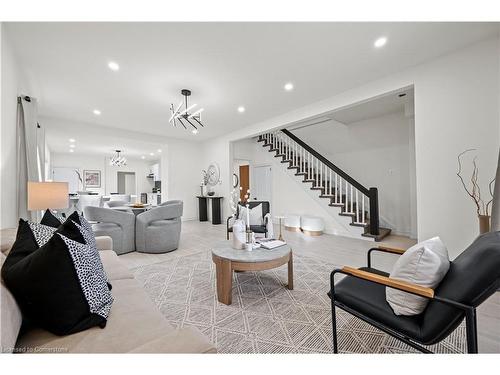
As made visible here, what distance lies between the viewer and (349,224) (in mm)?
4656

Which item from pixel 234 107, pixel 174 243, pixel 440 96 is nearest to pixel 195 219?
pixel 174 243

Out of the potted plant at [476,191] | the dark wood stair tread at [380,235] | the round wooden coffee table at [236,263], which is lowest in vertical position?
the dark wood stair tread at [380,235]

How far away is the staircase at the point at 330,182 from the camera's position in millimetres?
4406

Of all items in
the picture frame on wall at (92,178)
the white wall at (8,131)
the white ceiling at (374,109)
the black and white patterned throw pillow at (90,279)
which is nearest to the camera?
the black and white patterned throw pillow at (90,279)

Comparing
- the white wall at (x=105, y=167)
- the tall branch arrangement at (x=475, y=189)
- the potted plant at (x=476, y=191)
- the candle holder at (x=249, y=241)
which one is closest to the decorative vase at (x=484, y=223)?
the potted plant at (x=476, y=191)

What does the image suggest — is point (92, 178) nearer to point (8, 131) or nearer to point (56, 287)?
point (8, 131)

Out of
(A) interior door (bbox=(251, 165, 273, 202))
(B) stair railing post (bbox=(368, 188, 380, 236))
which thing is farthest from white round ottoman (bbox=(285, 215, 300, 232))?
(B) stair railing post (bbox=(368, 188, 380, 236))

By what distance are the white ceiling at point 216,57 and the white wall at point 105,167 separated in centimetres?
664

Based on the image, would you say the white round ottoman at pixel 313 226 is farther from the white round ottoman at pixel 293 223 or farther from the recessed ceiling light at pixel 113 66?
the recessed ceiling light at pixel 113 66

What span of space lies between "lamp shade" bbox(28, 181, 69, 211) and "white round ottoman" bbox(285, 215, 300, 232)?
4.45m

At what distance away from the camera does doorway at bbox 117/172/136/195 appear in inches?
424

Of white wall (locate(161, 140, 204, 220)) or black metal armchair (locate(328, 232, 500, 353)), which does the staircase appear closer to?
white wall (locate(161, 140, 204, 220))

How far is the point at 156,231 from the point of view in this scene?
3479 mm
